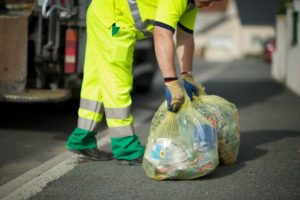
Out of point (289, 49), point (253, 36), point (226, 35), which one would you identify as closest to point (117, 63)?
point (289, 49)

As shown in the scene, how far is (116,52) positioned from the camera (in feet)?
17.0

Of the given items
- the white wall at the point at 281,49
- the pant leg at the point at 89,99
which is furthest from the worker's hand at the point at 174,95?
the white wall at the point at 281,49

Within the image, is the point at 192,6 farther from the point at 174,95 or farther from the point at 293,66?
the point at 293,66

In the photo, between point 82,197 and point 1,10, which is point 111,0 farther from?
point 1,10

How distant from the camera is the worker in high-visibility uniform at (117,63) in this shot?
5188 millimetres

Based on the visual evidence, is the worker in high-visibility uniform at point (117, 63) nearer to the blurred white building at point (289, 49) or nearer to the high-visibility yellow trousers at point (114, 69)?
the high-visibility yellow trousers at point (114, 69)

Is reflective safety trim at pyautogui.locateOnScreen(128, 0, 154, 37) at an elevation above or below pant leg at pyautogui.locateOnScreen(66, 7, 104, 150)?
above

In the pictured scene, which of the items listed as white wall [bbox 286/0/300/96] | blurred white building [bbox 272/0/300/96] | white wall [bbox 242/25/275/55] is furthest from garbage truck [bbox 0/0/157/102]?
white wall [bbox 242/25/275/55]

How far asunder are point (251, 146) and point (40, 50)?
2.69m

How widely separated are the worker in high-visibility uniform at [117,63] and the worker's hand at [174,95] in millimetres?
202

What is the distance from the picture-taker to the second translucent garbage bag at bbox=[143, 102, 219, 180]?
4.75 metres

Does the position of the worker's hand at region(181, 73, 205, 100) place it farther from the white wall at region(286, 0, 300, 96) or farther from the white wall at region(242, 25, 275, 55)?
the white wall at region(242, 25, 275, 55)

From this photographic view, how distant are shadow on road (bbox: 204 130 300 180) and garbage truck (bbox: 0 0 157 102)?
6.73ft

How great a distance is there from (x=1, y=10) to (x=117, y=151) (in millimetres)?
3064
